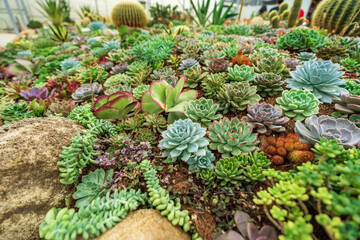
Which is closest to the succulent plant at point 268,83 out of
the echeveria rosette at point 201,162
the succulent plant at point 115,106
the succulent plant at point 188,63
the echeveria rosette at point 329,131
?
the echeveria rosette at point 329,131

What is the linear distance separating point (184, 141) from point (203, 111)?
43 cm

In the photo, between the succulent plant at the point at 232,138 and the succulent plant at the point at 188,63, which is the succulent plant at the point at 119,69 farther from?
the succulent plant at the point at 232,138

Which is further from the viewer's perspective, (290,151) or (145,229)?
(290,151)

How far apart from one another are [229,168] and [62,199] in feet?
4.64

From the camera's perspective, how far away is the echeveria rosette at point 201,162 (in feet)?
4.93

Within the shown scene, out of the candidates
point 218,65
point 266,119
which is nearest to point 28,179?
point 266,119

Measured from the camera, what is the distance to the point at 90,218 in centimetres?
124

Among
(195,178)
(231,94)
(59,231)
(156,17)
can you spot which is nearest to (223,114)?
(231,94)

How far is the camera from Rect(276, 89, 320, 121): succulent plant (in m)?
1.72

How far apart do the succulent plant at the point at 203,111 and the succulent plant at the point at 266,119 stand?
34 cm

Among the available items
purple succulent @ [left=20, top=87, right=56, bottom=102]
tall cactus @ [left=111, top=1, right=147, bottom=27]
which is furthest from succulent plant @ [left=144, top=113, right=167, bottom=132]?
tall cactus @ [left=111, top=1, right=147, bottom=27]

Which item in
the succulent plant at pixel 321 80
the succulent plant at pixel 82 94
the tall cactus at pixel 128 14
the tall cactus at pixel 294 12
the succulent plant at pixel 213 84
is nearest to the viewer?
the succulent plant at pixel 321 80

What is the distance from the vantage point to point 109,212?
4.08 ft

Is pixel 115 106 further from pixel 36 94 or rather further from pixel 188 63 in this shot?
pixel 36 94
